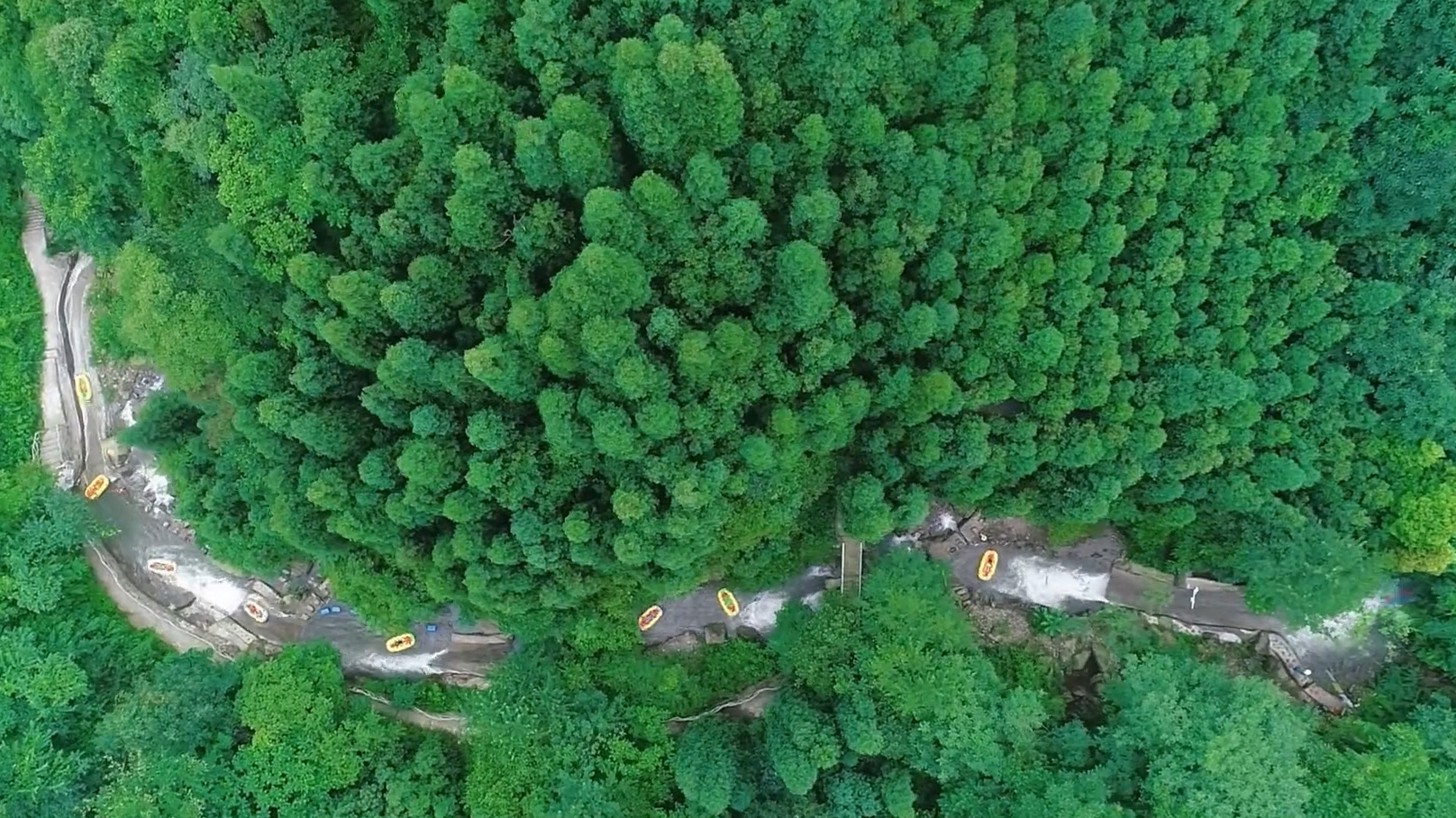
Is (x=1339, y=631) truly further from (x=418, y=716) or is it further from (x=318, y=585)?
(x=318, y=585)

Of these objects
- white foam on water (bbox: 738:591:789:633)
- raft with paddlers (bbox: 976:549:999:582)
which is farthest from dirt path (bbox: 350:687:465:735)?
raft with paddlers (bbox: 976:549:999:582)

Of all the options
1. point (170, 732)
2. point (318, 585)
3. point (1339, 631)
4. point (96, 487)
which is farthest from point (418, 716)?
point (1339, 631)

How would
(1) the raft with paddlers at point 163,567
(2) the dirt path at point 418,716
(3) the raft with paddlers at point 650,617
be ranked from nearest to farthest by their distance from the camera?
(2) the dirt path at point 418,716 → (3) the raft with paddlers at point 650,617 → (1) the raft with paddlers at point 163,567

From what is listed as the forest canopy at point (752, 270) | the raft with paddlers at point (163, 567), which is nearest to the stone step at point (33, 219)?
the forest canopy at point (752, 270)

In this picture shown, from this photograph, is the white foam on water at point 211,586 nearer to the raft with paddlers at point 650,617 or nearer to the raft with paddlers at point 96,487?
the raft with paddlers at point 96,487

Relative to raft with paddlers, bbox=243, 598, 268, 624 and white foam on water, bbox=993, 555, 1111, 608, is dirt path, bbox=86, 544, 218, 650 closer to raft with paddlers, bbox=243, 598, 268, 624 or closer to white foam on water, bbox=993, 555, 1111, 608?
raft with paddlers, bbox=243, 598, 268, 624

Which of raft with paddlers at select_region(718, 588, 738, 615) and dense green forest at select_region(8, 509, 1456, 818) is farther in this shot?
raft with paddlers at select_region(718, 588, 738, 615)

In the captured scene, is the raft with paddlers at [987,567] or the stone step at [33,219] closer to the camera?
the raft with paddlers at [987,567]
